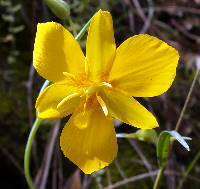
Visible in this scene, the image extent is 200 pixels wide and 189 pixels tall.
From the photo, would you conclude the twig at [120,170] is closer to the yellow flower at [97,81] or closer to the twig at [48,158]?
the twig at [48,158]

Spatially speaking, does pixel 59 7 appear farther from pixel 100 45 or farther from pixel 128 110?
pixel 128 110

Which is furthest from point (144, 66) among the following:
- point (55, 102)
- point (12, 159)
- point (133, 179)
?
point (12, 159)

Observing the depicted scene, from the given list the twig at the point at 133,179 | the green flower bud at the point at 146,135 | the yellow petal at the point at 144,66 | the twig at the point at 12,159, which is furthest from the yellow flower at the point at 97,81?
the twig at the point at 12,159

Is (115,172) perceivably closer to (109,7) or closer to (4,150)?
(4,150)

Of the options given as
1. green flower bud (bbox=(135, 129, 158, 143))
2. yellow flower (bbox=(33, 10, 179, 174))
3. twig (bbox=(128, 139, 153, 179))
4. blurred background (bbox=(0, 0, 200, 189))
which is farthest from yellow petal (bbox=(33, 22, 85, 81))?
twig (bbox=(128, 139, 153, 179))

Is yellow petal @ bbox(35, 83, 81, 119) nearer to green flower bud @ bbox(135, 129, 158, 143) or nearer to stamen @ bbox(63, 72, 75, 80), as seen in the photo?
stamen @ bbox(63, 72, 75, 80)

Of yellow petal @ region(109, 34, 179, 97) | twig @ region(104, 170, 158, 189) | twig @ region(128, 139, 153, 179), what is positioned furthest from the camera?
twig @ region(128, 139, 153, 179)
